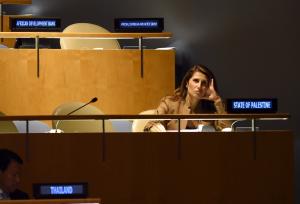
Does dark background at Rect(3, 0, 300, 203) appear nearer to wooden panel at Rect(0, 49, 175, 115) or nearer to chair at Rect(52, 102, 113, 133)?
wooden panel at Rect(0, 49, 175, 115)

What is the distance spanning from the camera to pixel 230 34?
8.80 metres

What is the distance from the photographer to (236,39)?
8.73 meters

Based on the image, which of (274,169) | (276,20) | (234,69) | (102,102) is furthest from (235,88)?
(274,169)

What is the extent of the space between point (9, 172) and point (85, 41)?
3.52 m

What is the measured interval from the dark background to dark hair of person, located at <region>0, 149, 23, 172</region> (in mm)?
3129

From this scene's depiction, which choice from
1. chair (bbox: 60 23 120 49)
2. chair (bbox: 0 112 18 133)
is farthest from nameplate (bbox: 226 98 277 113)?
chair (bbox: 60 23 120 49)

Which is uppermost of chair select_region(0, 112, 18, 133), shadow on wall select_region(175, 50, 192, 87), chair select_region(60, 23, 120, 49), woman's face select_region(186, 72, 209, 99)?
chair select_region(60, 23, 120, 49)

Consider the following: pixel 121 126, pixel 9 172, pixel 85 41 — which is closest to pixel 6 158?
pixel 9 172

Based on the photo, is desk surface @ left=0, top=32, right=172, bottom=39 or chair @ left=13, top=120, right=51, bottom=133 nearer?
chair @ left=13, top=120, right=51, bottom=133

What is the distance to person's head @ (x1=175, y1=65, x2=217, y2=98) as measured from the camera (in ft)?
23.2

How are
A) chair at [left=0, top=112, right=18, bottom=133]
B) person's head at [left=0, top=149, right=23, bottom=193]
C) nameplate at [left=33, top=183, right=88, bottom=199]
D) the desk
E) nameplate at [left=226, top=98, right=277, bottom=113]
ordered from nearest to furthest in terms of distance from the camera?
1. nameplate at [left=33, top=183, right=88, bottom=199]
2. person's head at [left=0, top=149, right=23, bottom=193]
3. the desk
4. nameplate at [left=226, top=98, right=277, bottom=113]
5. chair at [left=0, top=112, right=18, bottom=133]

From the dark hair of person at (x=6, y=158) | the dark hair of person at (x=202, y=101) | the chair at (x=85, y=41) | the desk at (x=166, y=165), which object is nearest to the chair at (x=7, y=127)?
the desk at (x=166, y=165)

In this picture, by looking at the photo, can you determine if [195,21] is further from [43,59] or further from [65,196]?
[65,196]

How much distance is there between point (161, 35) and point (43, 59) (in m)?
0.97
